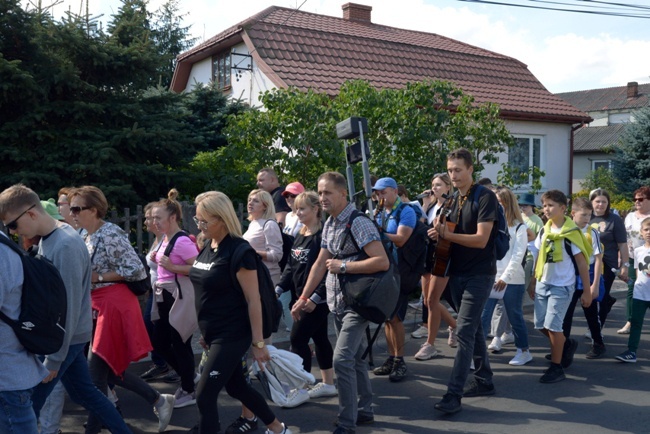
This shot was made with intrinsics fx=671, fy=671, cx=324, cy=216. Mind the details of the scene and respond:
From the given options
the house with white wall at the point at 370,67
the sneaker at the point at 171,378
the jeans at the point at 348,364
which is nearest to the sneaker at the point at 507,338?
the jeans at the point at 348,364

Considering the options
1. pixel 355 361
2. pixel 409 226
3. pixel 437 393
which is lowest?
pixel 437 393

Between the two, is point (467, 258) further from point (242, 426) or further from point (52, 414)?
point (52, 414)

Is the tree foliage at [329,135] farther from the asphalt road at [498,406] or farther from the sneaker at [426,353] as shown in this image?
the asphalt road at [498,406]

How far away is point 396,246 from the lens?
6457 millimetres

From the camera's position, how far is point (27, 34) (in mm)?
9672

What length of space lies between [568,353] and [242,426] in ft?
11.5

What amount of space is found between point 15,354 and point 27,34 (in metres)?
7.72

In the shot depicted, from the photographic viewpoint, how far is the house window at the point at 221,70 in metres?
19.9

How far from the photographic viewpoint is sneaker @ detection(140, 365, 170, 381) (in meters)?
6.42

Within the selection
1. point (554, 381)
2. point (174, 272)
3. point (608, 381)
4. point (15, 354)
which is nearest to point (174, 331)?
point (174, 272)

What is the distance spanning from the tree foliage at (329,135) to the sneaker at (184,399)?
17.2 feet

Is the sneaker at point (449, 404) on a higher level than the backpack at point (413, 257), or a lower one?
lower

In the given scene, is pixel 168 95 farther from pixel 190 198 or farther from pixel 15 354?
pixel 15 354

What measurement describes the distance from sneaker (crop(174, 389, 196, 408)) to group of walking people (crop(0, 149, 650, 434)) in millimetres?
10
